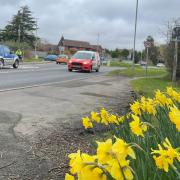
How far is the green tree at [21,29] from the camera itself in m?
110

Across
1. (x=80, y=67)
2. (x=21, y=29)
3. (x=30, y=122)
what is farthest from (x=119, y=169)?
(x=21, y=29)

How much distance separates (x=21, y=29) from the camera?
11112cm

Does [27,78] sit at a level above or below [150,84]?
above

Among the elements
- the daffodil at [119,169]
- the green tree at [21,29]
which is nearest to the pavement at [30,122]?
the daffodil at [119,169]

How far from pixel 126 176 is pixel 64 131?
6051 mm

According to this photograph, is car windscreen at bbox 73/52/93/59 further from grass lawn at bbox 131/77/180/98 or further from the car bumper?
grass lawn at bbox 131/77/180/98

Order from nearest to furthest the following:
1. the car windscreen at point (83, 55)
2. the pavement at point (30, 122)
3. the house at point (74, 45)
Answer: the pavement at point (30, 122) < the car windscreen at point (83, 55) < the house at point (74, 45)

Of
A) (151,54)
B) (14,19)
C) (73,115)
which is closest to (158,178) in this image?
(73,115)

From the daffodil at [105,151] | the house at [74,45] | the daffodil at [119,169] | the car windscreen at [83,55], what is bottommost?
the house at [74,45]

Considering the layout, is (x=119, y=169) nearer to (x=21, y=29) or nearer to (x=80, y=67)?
(x=80, y=67)

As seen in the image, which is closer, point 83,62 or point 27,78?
point 27,78

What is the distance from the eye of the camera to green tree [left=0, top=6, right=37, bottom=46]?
110375 millimetres

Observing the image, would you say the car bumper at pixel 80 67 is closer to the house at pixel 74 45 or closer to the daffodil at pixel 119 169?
the daffodil at pixel 119 169

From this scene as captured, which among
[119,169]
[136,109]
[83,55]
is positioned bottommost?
[83,55]
